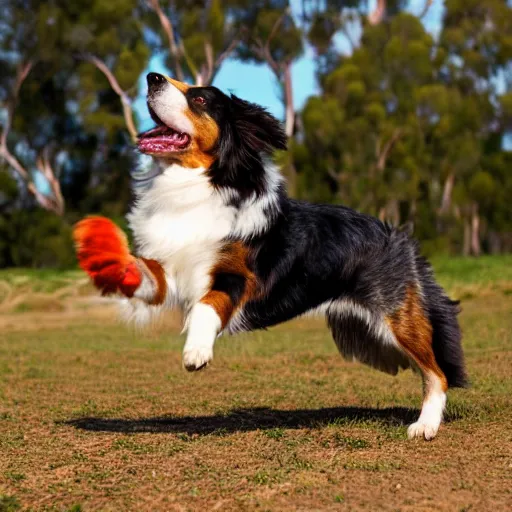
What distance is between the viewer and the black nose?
5098 mm

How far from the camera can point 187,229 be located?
546cm

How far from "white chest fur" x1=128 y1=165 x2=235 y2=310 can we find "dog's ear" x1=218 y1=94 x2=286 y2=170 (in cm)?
22

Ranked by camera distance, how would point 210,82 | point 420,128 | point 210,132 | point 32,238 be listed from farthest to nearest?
point 420,128, point 32,238, point 210,82, point 210,132

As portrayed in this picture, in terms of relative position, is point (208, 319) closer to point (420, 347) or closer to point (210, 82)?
point (420, 347)

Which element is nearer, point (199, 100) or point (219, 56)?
point (199, 100)

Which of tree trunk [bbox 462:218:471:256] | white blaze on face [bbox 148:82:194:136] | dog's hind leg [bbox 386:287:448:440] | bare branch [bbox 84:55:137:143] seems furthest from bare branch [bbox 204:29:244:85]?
white blaze on face [bbox 148:82:194:136]

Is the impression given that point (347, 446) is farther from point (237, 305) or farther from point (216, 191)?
point (216, 191)

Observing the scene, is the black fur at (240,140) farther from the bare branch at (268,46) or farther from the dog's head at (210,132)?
the bare branch at (268,46)

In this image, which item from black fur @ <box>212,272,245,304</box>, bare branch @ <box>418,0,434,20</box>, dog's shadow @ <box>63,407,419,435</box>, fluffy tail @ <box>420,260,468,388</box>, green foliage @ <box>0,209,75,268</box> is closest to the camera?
black fur @ <box>212,272,245,304</box>

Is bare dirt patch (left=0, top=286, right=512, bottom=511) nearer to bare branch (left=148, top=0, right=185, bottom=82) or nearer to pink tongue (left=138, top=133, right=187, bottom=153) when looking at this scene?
pink tongue (left=138, top=133, right=187, bottom=153)

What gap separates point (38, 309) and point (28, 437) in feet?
47.0

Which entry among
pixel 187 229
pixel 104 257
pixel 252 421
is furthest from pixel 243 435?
pixel 104 257

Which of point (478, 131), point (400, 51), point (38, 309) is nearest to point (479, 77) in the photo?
point (478, 131)

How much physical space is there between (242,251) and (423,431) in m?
1.67
